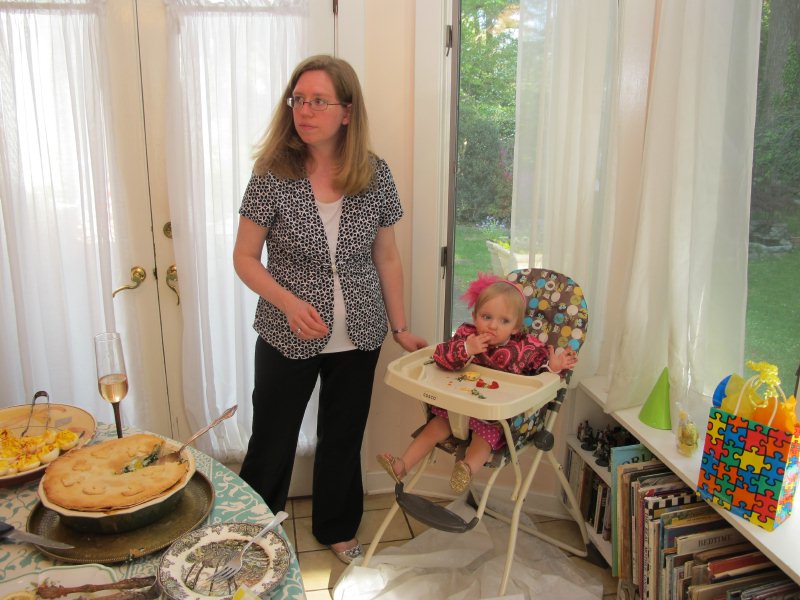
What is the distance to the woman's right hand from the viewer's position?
179 centimetres

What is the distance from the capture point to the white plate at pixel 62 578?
3.19 feet

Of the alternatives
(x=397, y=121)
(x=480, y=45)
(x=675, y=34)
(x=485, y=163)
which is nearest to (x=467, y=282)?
(x=485, y=163)

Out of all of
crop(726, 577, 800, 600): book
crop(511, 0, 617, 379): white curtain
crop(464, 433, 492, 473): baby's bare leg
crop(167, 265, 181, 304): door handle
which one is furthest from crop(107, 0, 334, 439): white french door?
crop(726, 577, 800, 600): book

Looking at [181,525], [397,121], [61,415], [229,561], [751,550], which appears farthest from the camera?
[397,121]

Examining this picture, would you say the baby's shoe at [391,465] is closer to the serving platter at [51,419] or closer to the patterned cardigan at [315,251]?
the patterned cardigan at [315,251]

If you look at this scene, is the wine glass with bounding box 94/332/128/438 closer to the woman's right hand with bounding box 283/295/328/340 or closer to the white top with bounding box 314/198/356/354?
the woman's right hand with bounding box 283/295/328/340

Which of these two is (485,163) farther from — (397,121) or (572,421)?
(572,421)

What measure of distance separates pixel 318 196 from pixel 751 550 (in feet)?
5.16

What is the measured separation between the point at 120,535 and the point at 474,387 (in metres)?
1.01

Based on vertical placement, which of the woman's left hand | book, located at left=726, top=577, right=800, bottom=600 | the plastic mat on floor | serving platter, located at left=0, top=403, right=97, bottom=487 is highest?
serving platter, located at left=0, top=403, right=97, bottom=487

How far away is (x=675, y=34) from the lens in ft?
5.95

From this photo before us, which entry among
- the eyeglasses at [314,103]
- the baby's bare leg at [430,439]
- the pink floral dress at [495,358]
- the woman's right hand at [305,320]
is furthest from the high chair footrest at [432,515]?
the eyeglasses at [314,103]

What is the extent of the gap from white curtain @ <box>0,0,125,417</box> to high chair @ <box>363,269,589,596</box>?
4.00ft

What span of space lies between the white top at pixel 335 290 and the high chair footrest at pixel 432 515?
484 mm
